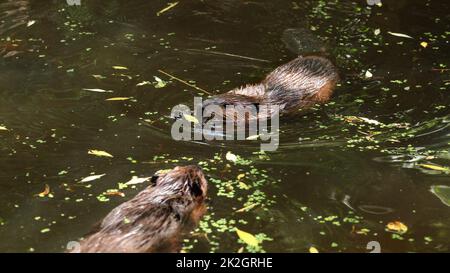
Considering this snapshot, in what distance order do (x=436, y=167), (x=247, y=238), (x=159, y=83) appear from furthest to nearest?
(x=159, y=83) → (x=436, y=167) → (x=247, y=238)

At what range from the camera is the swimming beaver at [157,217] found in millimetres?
4203

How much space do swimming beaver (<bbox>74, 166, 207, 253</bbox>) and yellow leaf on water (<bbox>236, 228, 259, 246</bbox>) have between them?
1.05ft

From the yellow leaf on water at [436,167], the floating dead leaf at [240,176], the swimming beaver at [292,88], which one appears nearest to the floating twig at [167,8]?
the swimming beaver at [292,88]

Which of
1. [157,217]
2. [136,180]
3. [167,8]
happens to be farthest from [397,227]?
[167,8]

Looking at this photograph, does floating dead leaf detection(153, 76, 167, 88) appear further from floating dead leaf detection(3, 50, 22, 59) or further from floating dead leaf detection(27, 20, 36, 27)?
floating dead leaf detection(27, 20, 36, 27)

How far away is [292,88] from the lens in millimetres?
6875

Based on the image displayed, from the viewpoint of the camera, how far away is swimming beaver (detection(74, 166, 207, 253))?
4.20 meters

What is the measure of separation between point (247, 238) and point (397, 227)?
1.06m

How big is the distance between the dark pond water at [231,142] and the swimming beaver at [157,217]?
0.14 meters

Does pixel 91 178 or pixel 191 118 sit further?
pixel 191 118

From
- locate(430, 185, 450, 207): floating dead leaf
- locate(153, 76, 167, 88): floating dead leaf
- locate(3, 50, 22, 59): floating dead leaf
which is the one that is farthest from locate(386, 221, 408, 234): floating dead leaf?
locate(3, 50, 22, 59): floating dead leaf

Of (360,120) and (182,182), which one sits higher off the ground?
(182,182)

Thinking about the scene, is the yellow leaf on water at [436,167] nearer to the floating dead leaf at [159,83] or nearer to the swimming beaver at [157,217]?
the swimming beaver at [157,217]

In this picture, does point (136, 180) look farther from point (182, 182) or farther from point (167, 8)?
point (167, 8)
